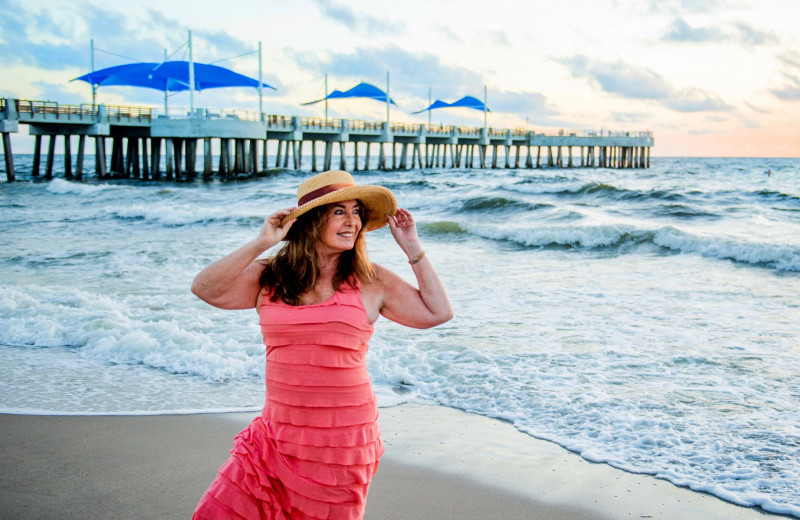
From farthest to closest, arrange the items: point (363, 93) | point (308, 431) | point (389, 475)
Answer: point (363, 93) < point (389, 475) < point (308, 431)

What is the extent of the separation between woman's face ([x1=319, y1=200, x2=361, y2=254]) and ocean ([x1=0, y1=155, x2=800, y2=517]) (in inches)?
80.7

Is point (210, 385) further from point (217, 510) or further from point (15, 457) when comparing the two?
point (217, 510)

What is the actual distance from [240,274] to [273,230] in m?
0.16

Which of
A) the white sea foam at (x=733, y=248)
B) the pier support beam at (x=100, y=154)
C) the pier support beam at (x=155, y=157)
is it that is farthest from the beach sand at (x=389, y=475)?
the pier support beam at (x=155, y=157)

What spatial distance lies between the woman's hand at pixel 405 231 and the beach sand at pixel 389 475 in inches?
49.4

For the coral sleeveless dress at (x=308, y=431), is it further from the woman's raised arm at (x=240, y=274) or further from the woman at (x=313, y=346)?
the woman's raised arm at (x=240, y=274)

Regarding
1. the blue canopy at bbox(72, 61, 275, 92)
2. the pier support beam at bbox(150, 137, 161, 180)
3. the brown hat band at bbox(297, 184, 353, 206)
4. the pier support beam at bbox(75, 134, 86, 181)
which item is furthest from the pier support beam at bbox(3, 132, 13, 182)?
the brown hat band at bbox(297, 184, 353, 206)

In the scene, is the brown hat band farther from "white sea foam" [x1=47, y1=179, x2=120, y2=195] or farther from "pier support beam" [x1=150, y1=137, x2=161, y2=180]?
"pier support beam" [x1=150, y1=137, x2=161, y2=180]

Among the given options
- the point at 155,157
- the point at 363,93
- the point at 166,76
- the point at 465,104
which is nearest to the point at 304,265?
the point at 166,76

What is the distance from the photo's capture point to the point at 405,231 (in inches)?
90.0

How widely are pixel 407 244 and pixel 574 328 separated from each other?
168 inches

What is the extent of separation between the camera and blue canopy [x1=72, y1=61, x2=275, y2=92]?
3416 cm

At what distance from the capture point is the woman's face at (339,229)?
2.13 m

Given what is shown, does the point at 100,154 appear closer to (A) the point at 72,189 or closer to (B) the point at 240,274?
(A) the point at 72,189
